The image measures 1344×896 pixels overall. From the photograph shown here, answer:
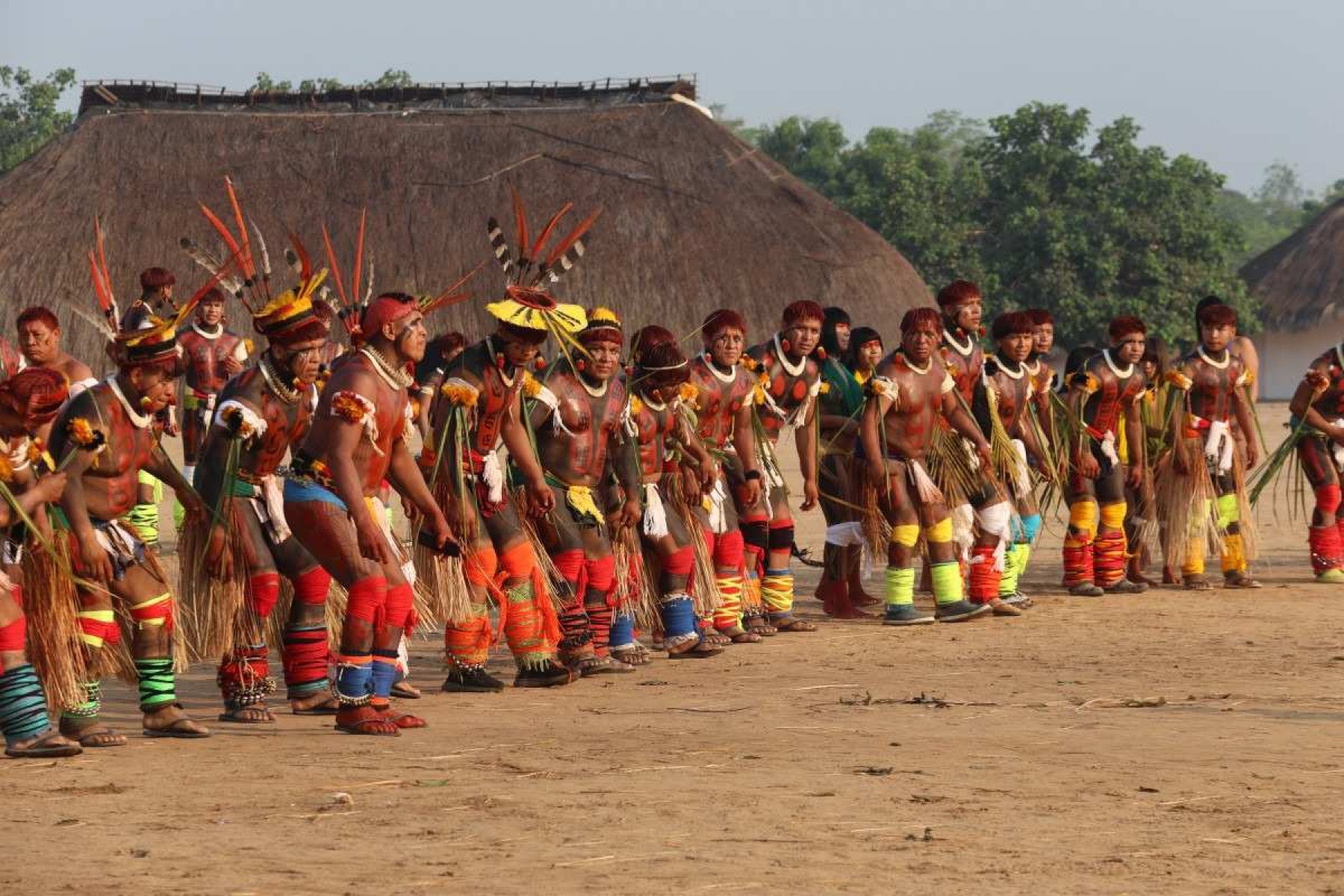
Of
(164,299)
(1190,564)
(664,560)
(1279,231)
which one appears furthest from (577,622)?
(1279,231)

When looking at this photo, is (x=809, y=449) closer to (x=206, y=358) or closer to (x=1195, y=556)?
(x=1195, y=556)

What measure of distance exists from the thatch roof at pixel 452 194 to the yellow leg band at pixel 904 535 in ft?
50.3

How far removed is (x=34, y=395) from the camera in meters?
6.09

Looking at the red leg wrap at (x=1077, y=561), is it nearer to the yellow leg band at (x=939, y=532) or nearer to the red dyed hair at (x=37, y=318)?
the yellow leg band at (x=939, y=532)

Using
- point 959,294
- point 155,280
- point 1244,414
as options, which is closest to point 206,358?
point 155,280

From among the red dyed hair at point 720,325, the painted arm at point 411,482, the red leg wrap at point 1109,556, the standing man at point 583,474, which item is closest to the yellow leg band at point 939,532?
the red dyed hair at point 720,325

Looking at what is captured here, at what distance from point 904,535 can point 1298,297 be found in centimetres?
3037

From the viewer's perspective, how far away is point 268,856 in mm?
4758

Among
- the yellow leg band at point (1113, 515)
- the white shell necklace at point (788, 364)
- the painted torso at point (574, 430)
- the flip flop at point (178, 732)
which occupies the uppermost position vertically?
the white shell necklace at point (788, 364)

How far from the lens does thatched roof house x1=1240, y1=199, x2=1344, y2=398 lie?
124 feet

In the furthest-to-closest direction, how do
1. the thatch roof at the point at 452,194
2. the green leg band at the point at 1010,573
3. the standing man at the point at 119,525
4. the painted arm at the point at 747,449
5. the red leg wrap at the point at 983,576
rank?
the thatch roof at the point at 452,194, the green leg band at the point at 1010,573, the red leg wrap at the point at 983,576, the painted arm at the point at 747,449, the standing man at the point at 119,525

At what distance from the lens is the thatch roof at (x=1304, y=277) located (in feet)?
124

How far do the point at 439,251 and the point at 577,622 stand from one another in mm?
17871

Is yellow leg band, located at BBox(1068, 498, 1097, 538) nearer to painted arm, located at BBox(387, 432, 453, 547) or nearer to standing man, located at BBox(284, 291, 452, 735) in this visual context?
painted arm, located at BBox(387, 432, 453, 547)
